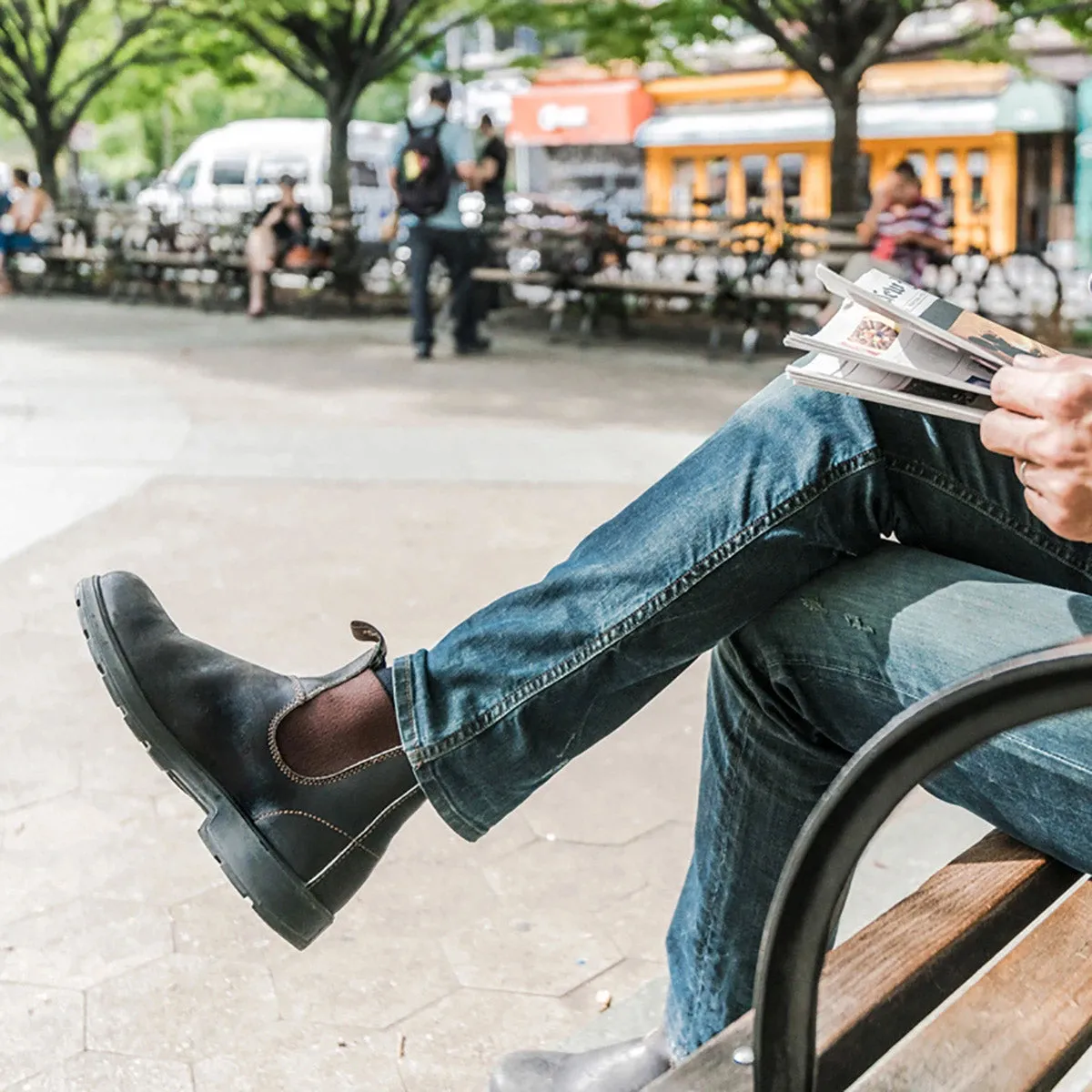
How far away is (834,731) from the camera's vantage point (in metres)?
1.73

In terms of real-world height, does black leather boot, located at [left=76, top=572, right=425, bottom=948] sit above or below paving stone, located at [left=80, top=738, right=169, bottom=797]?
above

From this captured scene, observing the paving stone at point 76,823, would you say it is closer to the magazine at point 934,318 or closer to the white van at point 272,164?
the magazine at point 934,318

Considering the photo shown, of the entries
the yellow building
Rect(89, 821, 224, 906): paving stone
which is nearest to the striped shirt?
Rect(89, 821, 224, 906): paving stone

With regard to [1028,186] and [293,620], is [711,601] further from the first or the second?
[1028,186]

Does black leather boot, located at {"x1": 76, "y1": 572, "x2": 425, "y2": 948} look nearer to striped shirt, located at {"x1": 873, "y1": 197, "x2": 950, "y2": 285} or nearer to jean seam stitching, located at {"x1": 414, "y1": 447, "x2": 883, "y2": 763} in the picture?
jean seam stitching, located at {"x1": 414, "y1": 447, "x2": 883, "y2": 763}

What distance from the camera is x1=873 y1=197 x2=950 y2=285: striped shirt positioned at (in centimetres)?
1081

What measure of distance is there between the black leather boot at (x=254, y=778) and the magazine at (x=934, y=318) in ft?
2.22

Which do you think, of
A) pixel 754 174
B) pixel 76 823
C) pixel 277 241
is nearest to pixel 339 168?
pixel 277 241

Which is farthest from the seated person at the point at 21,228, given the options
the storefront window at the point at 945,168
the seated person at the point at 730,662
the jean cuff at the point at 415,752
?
the jean cuff at the point at 415,752

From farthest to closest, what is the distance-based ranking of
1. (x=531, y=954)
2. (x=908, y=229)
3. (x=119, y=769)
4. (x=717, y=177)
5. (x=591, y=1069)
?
(x=717, y=177) → (x=908, y=229) → (x=119, y=769) → (x=531, y=954) → (x=591, y=1069)

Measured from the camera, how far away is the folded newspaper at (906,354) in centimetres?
151

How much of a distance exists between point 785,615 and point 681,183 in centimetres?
3203

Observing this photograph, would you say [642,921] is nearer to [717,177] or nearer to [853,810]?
[853,810]

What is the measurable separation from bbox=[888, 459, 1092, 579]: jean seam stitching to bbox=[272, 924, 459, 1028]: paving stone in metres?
1.26
